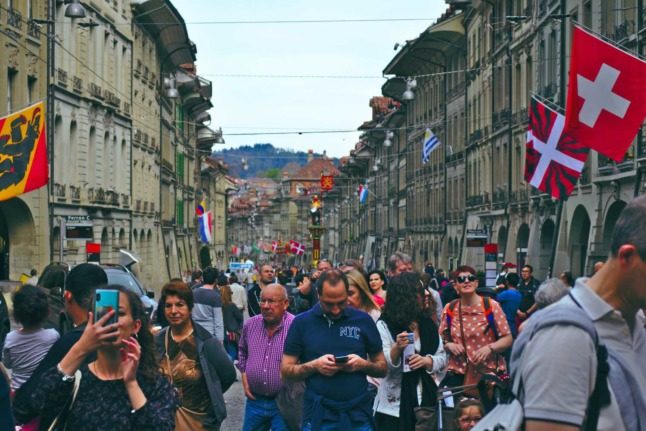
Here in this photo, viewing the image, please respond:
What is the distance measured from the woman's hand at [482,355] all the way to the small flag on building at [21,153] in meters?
15.1

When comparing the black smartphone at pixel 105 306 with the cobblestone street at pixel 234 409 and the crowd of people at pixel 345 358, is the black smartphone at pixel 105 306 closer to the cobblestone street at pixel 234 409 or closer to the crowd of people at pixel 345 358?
the crowd of people at pixel 345 358

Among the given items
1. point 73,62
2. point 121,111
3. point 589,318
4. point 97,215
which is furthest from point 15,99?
point 589,318

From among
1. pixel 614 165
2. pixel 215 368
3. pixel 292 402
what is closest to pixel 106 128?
pixel 614 165

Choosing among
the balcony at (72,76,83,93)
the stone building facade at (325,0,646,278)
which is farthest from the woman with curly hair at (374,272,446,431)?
the balcony at (72,76,83,93)

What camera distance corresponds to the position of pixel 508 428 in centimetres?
364

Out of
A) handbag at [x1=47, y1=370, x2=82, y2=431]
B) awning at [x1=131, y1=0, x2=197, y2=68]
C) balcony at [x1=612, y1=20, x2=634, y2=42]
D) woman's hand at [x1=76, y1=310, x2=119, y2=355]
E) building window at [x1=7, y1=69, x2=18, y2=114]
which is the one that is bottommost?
handbag at [x1=47, y1=370, x2=82, y2=431]

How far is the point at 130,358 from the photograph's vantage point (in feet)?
19.1

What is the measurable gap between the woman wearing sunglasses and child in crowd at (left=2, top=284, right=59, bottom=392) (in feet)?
12.0

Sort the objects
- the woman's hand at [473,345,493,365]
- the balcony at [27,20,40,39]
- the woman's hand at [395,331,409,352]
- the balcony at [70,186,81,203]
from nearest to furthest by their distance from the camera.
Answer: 1. the woman's hand at [395,331,409,352]
2. the woman's hand at [473,345,493,365]
3. the balcony at [27,20,40,39]
4. the balcony at [70,186,81,203]

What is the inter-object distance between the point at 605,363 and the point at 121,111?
4807 centimetres

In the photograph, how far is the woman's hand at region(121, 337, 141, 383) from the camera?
5824 millimetres

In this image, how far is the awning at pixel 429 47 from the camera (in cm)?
5956

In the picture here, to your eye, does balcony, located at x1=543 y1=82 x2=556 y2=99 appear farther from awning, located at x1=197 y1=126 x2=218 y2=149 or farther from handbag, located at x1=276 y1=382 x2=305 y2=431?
awning, located at x1=197 y1=126 x2=218 y2=149

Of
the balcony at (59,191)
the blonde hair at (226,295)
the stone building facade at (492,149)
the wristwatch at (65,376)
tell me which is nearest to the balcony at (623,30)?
the stone building facade at (492,149)
